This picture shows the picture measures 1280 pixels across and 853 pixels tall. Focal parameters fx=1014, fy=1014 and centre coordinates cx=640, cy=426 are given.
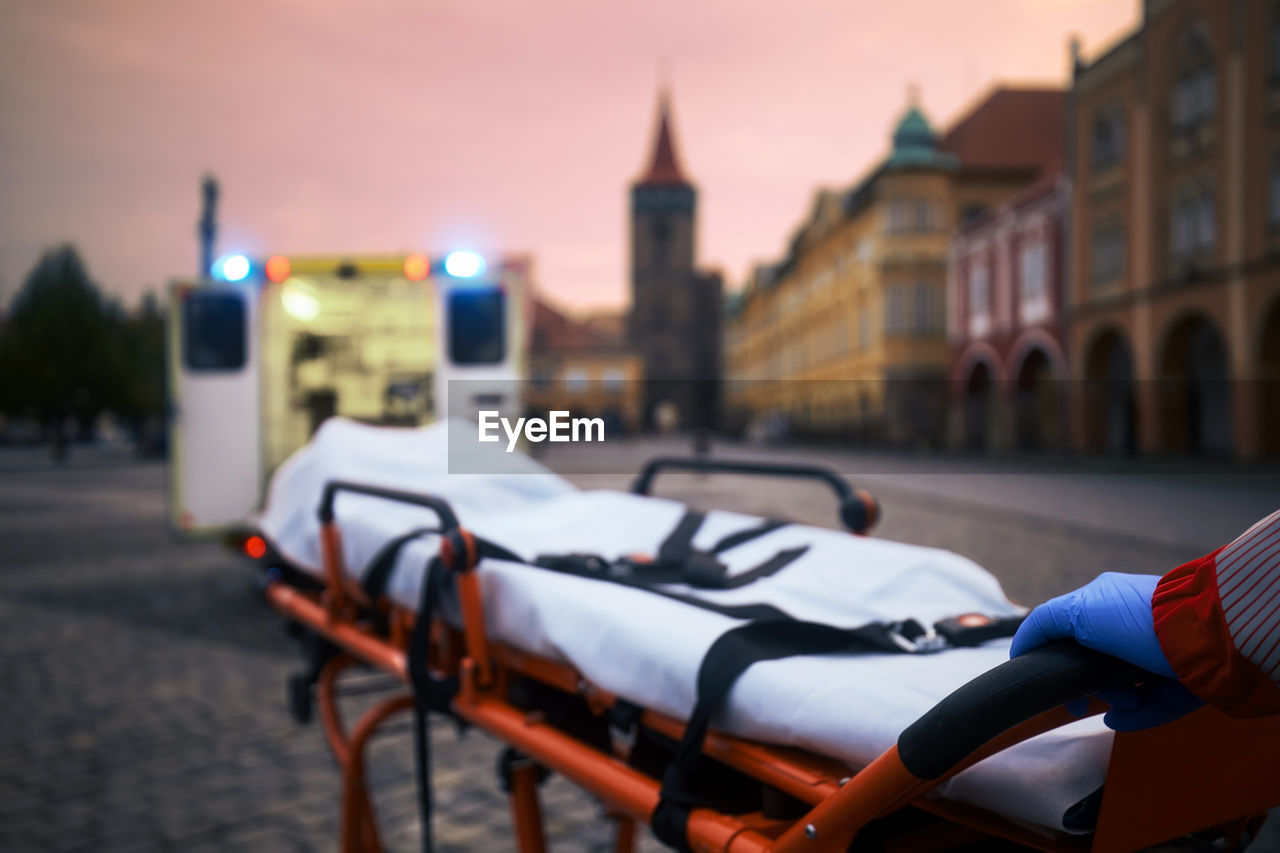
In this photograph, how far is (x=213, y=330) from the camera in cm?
700

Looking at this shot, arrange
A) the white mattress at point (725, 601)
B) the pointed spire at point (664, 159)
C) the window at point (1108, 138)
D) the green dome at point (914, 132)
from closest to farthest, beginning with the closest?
1. the white mattress at point (725, 601)
2. the window at point (1108, 138)
3. the green dome at point (914, 132)
4. the pointed spire at point (664, 159)

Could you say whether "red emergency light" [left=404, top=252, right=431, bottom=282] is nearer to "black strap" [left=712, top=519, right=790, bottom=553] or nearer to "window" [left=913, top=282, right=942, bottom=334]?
"black strap" [left=712, top=519, right=790, bottom=553]

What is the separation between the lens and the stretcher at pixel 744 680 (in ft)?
3.59

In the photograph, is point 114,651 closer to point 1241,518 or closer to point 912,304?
point 1241,518

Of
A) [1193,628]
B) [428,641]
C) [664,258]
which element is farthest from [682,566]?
[664,258]

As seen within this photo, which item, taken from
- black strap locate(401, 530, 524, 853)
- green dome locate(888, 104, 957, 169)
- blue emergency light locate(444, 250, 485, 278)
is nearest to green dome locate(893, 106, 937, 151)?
green dome locate(888, 104, 957, 169)

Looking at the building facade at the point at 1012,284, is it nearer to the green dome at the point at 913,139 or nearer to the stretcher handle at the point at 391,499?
the green dome at the point at 913,139

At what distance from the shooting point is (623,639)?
172 centimetres

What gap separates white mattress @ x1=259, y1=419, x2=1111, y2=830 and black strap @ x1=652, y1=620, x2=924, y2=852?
3 cm

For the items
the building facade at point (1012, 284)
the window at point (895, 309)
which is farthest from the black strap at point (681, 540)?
the window at point (895, 309)

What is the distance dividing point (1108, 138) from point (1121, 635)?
1687 cm

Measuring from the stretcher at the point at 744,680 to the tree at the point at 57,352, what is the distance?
5188 centimetres

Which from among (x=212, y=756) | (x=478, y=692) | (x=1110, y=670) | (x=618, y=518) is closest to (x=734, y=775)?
(x=478, y=692)

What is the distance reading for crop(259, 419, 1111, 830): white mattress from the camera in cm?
123
